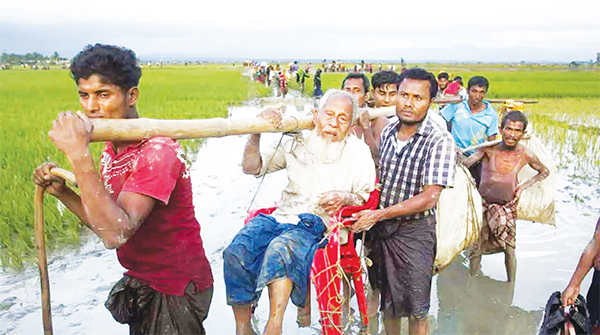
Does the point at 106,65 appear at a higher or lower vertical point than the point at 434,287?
higher

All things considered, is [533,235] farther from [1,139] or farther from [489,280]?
[1,139]

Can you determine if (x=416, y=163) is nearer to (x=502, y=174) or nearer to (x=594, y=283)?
(x=594, y=283)

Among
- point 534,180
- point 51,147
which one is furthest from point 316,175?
point 51,147

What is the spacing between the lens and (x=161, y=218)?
178 centimetres

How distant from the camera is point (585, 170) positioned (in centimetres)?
805

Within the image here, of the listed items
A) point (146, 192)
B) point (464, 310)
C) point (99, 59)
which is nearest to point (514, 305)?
point (464, 310)

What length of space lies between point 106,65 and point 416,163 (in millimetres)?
1640

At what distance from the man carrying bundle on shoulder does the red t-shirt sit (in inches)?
111

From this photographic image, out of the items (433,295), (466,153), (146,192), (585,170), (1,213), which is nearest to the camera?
(146,192)

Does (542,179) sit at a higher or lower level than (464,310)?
higher

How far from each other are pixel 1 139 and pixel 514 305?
837 cm

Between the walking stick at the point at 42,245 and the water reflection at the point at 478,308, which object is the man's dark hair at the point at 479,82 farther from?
the walking stick at the point at 42,245

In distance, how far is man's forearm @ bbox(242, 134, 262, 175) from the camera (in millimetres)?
2525

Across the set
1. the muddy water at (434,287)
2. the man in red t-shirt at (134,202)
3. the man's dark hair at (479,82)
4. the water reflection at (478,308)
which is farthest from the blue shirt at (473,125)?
the man in red t-shirt at (134,202)
